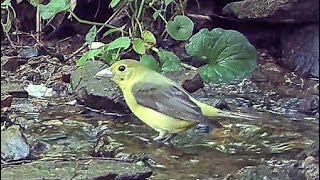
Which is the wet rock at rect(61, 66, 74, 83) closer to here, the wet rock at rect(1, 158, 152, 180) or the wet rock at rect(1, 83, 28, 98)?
the wet rock at rect(1, 83, 28, 98)

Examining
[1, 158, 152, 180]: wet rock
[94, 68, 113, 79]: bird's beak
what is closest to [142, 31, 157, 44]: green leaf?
[94, 68, 113, 79]: bird's beak

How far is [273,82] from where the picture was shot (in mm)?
5324

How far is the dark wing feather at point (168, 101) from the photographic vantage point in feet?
11.6

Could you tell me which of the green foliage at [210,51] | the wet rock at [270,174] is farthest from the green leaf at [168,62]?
the wet rock at [270,174]

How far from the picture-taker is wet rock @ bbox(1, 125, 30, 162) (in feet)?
12.1

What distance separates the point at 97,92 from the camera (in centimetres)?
466

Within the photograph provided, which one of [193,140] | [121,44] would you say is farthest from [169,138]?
[121,44]

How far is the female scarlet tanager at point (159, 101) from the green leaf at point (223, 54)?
0.62 metres

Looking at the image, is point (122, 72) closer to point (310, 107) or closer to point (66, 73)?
point (310, 107)

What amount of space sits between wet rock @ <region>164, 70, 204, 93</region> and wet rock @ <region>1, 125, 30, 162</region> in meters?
1.04

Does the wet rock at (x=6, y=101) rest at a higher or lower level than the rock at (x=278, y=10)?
lower

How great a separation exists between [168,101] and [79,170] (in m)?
0.46

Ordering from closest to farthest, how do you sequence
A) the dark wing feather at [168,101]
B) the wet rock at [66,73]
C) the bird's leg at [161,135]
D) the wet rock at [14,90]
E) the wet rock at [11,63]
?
the dark wing feather at [168,101], the bird's leg at [161,135], the wet rock at [14,90], the wet rock at [66,73], the wet rock at [11,63]

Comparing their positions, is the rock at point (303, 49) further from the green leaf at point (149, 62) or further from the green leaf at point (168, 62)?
the green leaf at point (149, 62)
